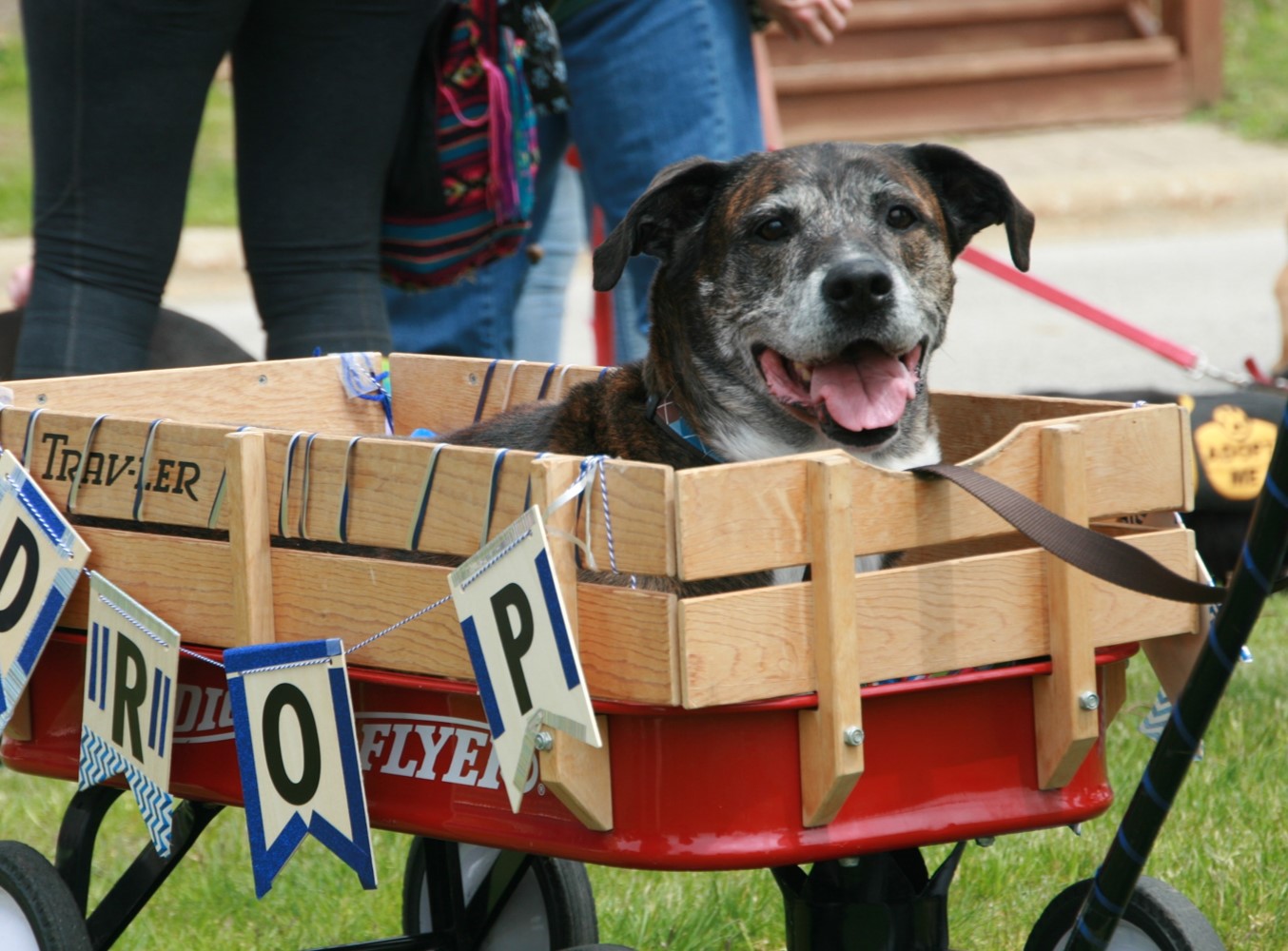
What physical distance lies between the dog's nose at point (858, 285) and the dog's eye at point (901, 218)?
280 mm

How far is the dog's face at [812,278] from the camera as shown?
2473 mm

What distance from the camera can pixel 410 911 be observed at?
289 cm

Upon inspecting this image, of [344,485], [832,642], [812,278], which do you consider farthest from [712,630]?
[812,278]

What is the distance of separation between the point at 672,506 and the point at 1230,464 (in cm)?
257

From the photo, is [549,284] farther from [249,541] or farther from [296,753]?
[296,753]

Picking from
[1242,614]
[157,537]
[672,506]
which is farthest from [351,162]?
[1242,614]

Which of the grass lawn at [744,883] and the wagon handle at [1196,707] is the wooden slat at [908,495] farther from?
the grass lawn at [744,883]

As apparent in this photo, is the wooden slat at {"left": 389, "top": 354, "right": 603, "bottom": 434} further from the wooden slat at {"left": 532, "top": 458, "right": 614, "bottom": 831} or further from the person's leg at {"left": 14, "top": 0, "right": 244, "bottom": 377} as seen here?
the wooden slat at {"left": 532, "top": 458, "right": 614, "bottom": 831}

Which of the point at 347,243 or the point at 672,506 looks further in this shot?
the point at 347,243

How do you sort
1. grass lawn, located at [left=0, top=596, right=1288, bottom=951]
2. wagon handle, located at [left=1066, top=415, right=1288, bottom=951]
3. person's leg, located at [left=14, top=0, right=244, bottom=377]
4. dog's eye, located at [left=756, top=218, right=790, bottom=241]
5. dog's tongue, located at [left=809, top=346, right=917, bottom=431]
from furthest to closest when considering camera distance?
1. person's leg, located at [left=14, top=0, right=244, bottom=377]
2. grass lawn, located at [left=0, top=596, right=1288, bottom=951]
3. dog's eye, located at [left=756, top=218, right=790, bottom=241]
4. dog's tongue, located at [left=809, top=346, right=917, bottom=431]
5. wagon handle, located at [left=1066, top=415, right=1288, bottom=951]

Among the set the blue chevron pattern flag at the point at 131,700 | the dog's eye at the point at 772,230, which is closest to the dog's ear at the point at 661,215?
the dog's eye at the point at 772,230

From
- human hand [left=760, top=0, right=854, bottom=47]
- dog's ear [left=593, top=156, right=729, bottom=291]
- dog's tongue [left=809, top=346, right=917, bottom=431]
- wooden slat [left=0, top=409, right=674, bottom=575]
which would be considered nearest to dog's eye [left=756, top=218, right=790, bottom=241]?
dog's ear [left=593, top=156, right=729, bottom=291]

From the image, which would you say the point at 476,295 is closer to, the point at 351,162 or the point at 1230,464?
the point at 351,162

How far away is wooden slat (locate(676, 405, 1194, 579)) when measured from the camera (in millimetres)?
1866
